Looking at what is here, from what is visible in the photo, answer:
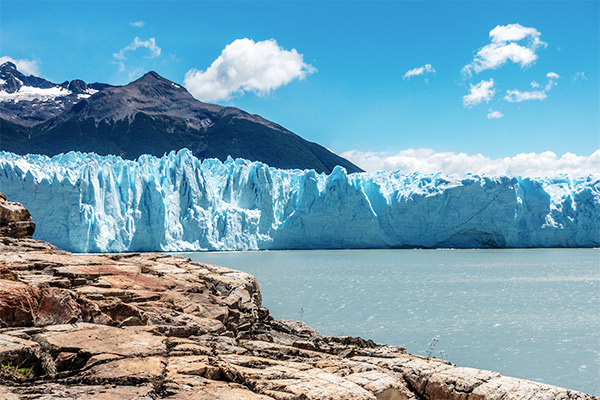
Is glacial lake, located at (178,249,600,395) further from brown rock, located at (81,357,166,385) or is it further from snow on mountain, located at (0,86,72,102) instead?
snow on mountain, located at (0,86,72,102)

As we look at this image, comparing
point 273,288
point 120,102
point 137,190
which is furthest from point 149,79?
point 273,288

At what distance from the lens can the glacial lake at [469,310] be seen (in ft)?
27.2

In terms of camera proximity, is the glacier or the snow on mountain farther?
the snow on mountain

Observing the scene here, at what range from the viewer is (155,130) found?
98.6 m

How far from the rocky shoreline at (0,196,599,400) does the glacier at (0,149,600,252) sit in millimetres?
25745

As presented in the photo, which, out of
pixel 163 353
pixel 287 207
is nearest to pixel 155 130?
pixel 287 207

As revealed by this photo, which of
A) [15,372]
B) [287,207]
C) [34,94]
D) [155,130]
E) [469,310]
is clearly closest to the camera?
[15,372]

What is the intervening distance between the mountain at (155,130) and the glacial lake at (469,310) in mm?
67309

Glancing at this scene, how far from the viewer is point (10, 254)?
6.23 meters

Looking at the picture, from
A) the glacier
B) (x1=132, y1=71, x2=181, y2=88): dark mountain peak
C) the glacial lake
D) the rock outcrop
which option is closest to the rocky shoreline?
→ the rock outcrop

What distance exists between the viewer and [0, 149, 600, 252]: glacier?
31109 millimetres

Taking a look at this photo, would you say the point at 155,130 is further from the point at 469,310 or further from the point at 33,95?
the point at 469,310

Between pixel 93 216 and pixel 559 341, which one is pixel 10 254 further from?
pixel 93 216

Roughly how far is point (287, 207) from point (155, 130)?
68399 millimetres
